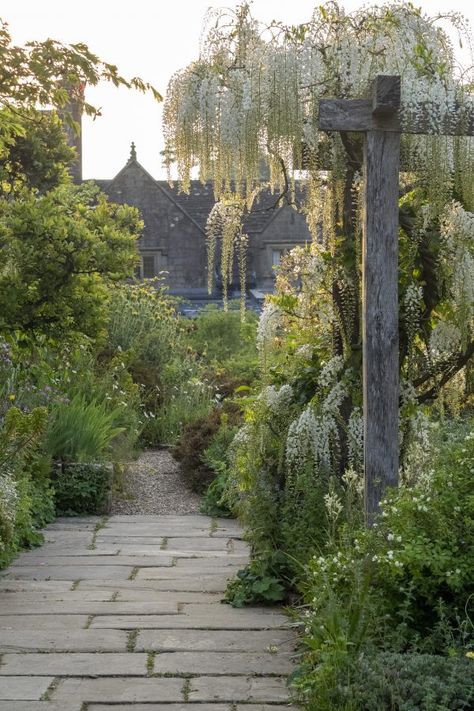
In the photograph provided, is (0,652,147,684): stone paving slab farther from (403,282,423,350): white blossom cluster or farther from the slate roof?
the slate roof

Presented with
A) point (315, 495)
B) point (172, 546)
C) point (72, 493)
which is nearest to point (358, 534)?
point (315, 495)

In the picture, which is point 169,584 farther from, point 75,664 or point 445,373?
point 445,373

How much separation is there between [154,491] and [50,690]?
18.5 ft

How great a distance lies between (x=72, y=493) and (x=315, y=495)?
11.2ft

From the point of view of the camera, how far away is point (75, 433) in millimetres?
9023

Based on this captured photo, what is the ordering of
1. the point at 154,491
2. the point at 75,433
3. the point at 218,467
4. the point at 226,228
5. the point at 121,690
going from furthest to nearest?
the point at 154,491, the point at 218,467, the point at 75,433, the point at 226,228, the point at 121,690

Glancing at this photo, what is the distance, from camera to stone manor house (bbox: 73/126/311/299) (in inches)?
1202

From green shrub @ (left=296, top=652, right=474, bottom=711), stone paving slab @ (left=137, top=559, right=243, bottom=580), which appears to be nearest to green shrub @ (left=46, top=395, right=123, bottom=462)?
stone paving slab @ (left=137, top=559, right=243, bottom=580)

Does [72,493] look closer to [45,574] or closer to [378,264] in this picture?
[45,574]

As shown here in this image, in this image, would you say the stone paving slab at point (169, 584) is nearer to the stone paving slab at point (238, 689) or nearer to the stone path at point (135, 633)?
the stone path at point (135, 633)

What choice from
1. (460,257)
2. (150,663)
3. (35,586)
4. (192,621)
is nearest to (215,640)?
(192,621)

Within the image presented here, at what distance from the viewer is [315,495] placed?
5.74 meters

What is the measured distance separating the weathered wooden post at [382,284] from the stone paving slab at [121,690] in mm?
1302

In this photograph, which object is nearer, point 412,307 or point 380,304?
point 380,304
